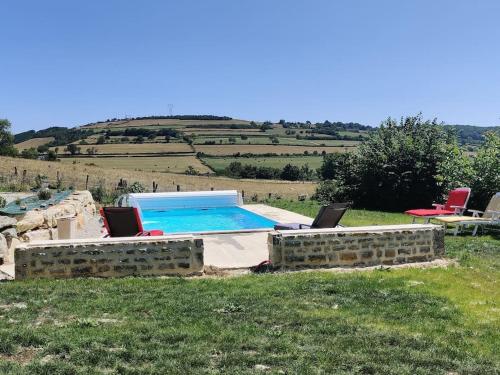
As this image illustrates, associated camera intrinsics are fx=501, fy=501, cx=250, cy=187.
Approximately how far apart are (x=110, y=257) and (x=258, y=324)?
2767 mm

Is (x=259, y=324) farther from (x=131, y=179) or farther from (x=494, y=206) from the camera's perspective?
(x=131, y=179)

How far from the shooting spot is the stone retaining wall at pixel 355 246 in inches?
287

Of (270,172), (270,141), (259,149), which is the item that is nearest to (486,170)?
(270,172)

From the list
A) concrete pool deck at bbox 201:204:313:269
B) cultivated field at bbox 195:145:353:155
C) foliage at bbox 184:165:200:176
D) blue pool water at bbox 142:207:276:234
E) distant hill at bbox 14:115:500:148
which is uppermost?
distant hill at bbox 14:115:500:148

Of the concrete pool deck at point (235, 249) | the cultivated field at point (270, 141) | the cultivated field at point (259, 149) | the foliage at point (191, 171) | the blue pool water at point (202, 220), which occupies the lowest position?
the blue pool water at point (202, 220)

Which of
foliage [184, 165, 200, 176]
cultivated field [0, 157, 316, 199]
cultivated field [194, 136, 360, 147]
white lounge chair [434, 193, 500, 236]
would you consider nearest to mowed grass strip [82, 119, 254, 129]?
cultivated field [194, 136, 360, 147]

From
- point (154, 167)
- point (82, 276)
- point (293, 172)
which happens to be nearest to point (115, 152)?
point (154, 167)

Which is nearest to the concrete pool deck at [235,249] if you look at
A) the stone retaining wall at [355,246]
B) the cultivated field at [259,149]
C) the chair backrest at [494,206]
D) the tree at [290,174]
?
the stone retaining wall at [355,246]

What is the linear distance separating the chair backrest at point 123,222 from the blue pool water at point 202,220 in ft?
17.0

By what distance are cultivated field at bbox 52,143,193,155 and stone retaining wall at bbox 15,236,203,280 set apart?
50014 mm

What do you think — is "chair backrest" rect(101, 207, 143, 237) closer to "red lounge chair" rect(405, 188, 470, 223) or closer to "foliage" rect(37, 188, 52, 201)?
"foliage" rect(37, 188, 52, 201)

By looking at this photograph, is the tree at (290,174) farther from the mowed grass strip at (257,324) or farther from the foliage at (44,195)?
the mowed grass strip at (257,324)

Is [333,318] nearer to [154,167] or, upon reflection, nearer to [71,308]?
[71,308]

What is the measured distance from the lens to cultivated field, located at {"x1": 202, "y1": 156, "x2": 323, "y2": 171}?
51188 millimetres
